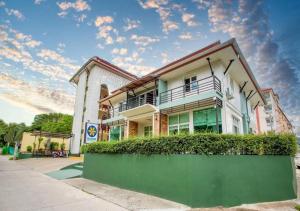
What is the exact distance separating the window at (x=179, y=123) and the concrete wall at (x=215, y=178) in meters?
5.51

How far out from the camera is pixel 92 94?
80.8 ft

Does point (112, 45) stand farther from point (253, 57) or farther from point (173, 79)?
point (253, 57)

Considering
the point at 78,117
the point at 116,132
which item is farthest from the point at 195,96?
the point at 78,117

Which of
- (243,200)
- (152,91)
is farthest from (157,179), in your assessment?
(152,91)

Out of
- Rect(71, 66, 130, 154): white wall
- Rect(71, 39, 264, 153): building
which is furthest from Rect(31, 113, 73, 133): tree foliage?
Rect(71, 39, 264, 153): building

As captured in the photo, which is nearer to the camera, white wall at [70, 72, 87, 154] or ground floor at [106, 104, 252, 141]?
ground floor at [106, 104, 252, 141]

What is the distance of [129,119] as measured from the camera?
1595cm

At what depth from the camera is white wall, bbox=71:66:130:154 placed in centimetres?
2445

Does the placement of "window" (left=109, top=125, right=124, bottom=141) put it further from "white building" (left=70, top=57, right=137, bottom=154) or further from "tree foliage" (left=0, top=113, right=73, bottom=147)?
"tree foliage" (left=0, top=113, right=73, bottom=147)

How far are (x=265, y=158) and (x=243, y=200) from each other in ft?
5.85

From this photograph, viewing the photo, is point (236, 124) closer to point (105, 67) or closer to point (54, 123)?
point (105, 67)

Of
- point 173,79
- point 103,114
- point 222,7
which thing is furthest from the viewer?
point 103,114

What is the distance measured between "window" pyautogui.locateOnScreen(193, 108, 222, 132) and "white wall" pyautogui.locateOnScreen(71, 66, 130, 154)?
653 inches

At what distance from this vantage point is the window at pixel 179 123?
12.1 metres
